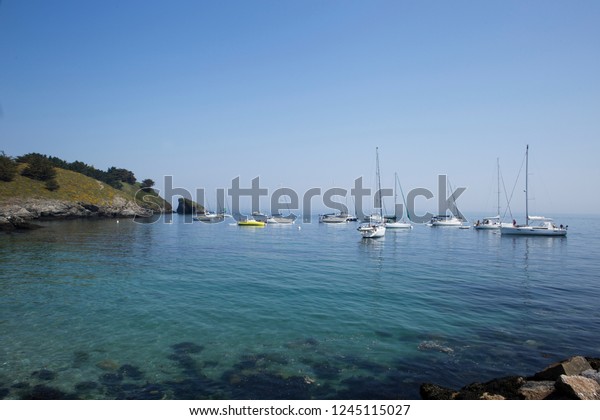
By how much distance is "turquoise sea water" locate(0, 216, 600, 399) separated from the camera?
33.4ft

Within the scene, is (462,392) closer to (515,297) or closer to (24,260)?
(515,297)

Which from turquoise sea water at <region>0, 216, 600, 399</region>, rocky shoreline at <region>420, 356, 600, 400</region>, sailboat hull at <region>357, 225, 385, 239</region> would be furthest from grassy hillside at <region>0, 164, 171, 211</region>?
rocky shoreline at <region>420, 356, 600, 400</region>

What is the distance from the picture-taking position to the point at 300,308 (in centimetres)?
1764

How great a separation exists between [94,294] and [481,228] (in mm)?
90254

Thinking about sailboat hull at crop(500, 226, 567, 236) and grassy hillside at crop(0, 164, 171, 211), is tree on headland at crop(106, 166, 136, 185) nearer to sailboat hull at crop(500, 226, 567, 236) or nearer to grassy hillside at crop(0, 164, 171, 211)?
grassy hillside at crop(0, 164, 171, 211)

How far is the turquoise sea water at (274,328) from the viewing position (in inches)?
401

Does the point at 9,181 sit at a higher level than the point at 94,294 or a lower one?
higher

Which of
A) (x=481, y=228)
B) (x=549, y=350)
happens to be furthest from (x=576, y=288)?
(x=481, y=228)

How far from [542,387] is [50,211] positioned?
331 ft

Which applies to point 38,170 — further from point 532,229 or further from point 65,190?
point 532,229

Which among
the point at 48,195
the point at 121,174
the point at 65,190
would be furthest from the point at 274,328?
the point at 121,174

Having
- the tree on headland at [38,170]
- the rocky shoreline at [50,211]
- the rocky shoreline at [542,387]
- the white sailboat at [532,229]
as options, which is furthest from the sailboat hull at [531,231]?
the tree on headland at [38,170]

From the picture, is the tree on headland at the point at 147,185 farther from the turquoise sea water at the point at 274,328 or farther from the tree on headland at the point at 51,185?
the turquoise sea water at the point at 274,328

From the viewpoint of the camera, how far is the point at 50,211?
83125 mm
